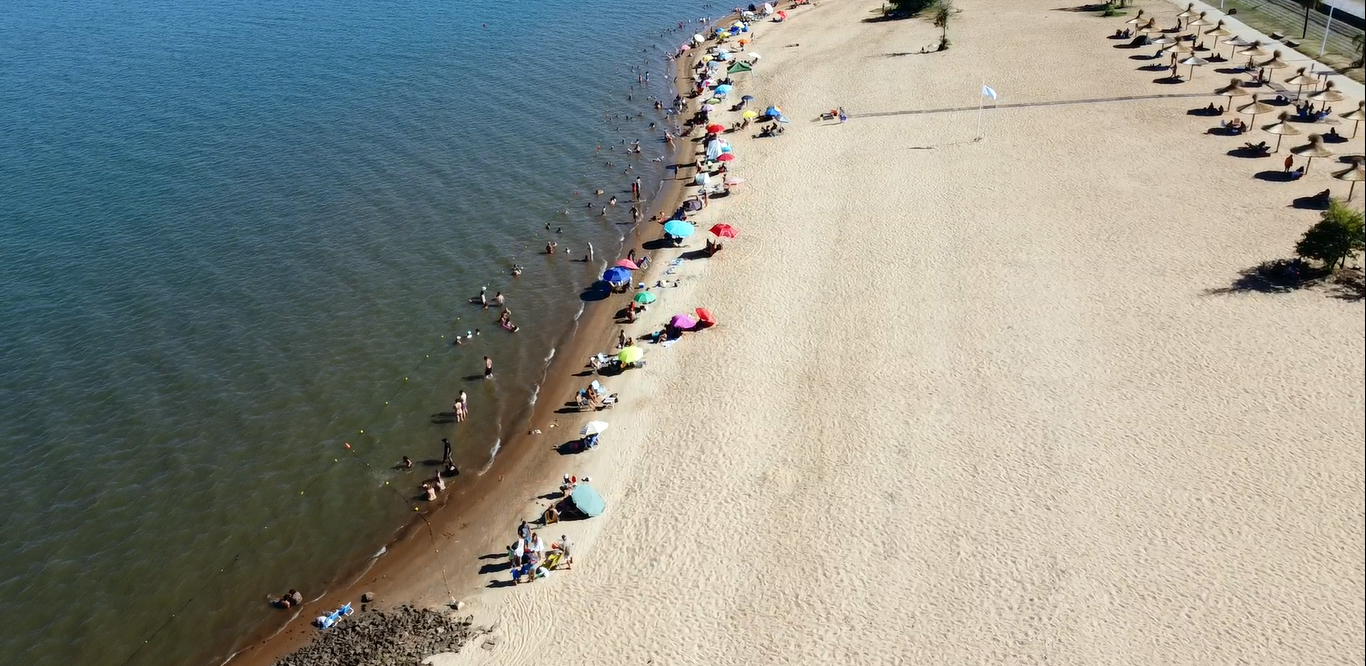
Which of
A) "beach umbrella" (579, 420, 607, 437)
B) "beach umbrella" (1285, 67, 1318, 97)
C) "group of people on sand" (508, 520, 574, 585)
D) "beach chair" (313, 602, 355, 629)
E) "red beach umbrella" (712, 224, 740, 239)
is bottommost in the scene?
"beach chair" (313, 602, 355, 629)

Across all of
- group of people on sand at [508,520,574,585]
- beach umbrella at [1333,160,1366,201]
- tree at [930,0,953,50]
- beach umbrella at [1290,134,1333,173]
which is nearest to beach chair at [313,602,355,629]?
group of people on sand at [508,520,574,585]

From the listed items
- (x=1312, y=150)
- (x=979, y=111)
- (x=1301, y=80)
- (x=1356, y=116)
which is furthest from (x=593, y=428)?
A: (x=1301, y=80)

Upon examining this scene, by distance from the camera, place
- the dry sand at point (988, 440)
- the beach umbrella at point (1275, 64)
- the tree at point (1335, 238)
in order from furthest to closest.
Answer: the beach umbrella at point (1275, 64), the tree at point (1335, 238), the dry sand at point (988, 440)

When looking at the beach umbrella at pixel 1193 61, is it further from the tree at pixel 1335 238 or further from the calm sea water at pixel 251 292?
the calm sea water at pixel 251 292

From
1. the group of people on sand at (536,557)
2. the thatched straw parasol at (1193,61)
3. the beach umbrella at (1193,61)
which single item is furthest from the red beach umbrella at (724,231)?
the beach umbrella at (1193,61)

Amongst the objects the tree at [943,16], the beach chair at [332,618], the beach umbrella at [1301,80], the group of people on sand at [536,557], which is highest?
the tree at [943,16]

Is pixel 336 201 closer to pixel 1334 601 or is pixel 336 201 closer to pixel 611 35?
pixel 611 35

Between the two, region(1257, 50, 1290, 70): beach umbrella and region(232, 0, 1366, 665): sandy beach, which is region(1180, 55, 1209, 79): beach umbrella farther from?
region(232, 0, 1366, 665): sandy beach
